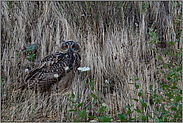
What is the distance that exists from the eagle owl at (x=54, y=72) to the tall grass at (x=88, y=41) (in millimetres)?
179

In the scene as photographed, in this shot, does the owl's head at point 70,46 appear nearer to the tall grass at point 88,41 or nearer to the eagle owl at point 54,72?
the eagle owl at point 54,72

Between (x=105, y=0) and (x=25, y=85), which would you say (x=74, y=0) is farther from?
(x=25, y=85)

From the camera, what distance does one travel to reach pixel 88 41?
3.50 m

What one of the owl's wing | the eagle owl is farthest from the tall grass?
the owl's wing

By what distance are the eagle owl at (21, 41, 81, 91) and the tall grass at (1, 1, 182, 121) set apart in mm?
179

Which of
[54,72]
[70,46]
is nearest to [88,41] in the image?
[70,46]

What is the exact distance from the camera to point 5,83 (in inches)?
128

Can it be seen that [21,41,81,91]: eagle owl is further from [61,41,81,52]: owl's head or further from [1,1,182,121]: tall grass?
[1,1,182,121]: tall grass

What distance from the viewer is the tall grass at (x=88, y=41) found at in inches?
110

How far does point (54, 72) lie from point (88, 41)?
100 cm

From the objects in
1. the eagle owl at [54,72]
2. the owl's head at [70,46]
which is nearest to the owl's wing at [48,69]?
the eagle owl at [54,72]

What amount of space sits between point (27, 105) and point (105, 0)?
2841 mm

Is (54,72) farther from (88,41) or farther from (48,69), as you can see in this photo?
(88,41)

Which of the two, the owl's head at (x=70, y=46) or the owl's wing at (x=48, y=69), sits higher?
the owl's head at (x=70, y=46)
